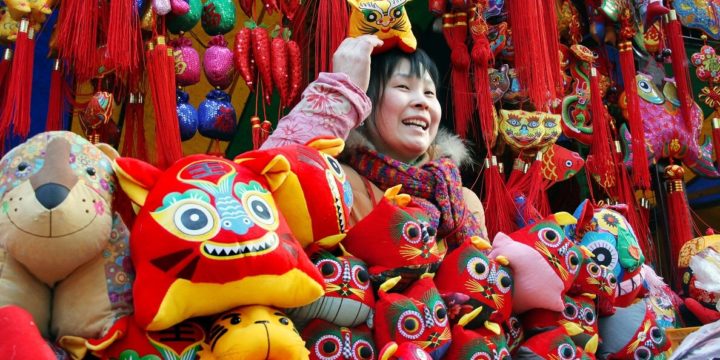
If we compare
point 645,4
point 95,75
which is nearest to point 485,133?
point 645,4

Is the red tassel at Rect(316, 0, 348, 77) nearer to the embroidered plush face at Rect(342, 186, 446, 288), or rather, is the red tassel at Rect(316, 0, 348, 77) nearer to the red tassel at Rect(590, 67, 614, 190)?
the embroidered plush face at Rect(342, 186, 446, 288)

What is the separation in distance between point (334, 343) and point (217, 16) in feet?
2.60

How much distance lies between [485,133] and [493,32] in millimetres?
286

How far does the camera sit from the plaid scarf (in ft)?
5.53

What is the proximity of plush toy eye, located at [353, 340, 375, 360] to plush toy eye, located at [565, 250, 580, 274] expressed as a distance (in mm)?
414

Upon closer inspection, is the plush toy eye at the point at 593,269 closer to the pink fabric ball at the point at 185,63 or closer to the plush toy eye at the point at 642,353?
the plush toy eye at the point at 642,353

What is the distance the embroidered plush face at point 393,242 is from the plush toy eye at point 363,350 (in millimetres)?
108

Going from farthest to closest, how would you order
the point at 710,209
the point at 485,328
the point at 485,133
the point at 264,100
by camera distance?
1. the point at 710,209
2. the point at 485,133
3. the point at 264,100
4. the point at 485,328

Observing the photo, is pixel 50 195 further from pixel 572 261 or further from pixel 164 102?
pixel 572 261

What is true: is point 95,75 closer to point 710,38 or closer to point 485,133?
point 485,133

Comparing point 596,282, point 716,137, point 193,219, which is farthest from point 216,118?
point 716,137

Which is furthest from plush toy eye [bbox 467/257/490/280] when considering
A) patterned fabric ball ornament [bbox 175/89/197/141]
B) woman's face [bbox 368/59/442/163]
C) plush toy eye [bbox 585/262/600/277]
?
patterned fabric ball ornament [bbox 175/89/197/141]

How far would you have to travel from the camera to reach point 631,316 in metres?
1.73

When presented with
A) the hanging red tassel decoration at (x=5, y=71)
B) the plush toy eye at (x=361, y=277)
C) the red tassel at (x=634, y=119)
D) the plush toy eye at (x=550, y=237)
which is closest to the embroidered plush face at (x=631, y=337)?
the plush toy eye at (x=550, y=237)
